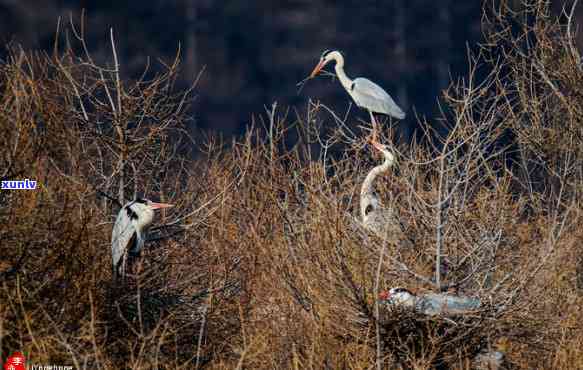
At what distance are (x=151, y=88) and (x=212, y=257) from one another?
119 centimetres

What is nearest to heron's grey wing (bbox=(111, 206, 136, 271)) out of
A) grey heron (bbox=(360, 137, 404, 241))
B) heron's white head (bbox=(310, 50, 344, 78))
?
grey heron (bbox=(360, 137, 404, 241))

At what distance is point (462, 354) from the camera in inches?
261

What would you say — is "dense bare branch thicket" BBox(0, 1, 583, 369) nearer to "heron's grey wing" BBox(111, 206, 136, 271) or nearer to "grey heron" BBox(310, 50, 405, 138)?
"heron's grey wing" BBox(111, 206, 136, 271)

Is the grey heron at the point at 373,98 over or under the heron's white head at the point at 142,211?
over

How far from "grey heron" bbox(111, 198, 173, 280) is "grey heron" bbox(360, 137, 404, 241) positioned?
1317mm

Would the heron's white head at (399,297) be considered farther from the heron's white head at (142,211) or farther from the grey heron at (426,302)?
the heron's white head at (142,211)

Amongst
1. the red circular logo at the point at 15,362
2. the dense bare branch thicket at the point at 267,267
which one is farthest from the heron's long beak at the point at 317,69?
the red circular logo at the point at 15,362

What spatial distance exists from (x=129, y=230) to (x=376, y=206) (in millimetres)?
1665

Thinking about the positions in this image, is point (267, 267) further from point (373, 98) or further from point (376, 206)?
point (373, 98)

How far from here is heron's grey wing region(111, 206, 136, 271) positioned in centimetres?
690

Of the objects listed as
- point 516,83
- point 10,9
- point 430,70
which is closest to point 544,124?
point 516,83

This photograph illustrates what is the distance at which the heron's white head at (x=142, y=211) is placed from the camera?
6.92 metres

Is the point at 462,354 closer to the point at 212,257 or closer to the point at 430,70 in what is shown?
the point at 212,257

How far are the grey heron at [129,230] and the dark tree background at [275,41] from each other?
840 inches
